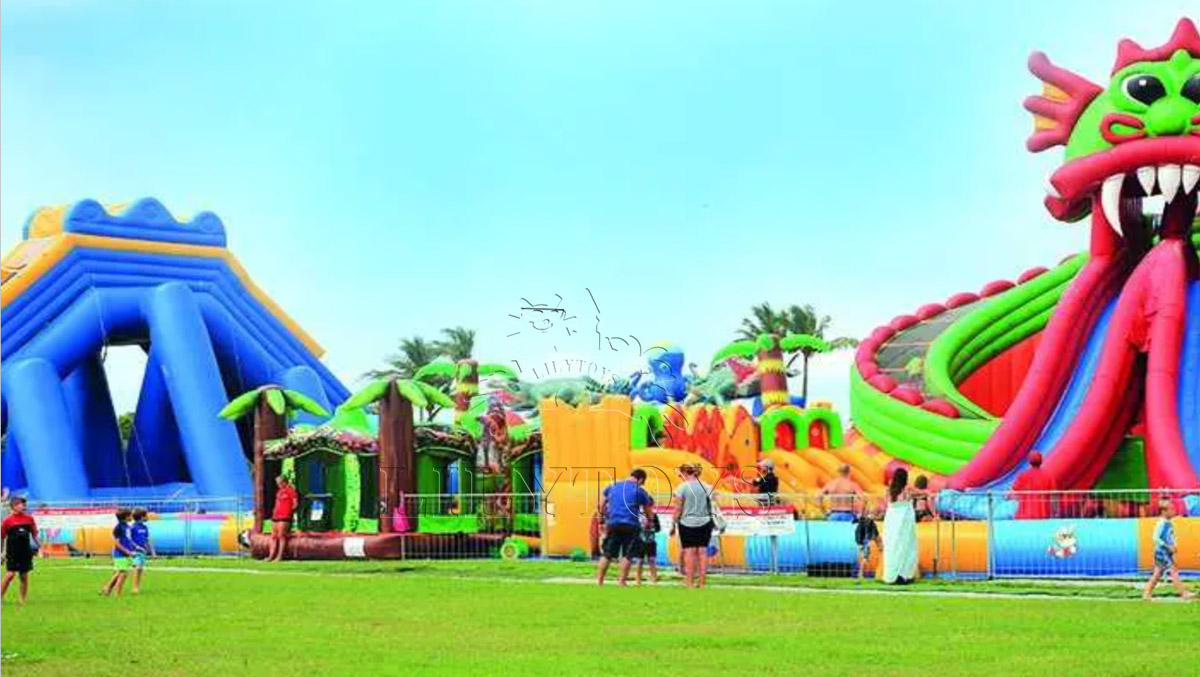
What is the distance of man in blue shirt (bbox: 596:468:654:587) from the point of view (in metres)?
21.7

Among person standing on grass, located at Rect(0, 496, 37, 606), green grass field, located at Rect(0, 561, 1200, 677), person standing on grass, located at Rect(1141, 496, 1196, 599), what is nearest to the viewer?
green grass field, located at Rect(0, 561, 1200, 677)

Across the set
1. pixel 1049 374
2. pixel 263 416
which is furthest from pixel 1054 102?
pixel 263 416

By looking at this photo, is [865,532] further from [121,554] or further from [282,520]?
[282,520]

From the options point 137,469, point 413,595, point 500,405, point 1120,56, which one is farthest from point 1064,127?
point 137,469

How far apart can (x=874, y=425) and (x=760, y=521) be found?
12.9m

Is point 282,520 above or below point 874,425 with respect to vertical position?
below

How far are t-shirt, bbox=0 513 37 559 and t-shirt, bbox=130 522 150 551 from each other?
1781 millimetres

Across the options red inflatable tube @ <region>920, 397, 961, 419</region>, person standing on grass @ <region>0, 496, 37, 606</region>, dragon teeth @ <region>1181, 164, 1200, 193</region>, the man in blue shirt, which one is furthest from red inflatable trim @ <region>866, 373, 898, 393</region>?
person standing on grass @ <region>0, 496, 37, 606</region>

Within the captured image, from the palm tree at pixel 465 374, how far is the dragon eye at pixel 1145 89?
14408 millimetres

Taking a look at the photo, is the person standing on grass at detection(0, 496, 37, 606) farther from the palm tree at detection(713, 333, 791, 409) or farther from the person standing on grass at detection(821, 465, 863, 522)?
the palm tree at detection(713, 333, 791, 409)

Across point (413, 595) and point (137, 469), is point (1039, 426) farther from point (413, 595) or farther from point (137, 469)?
point (137, 469)

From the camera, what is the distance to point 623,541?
2177 cm

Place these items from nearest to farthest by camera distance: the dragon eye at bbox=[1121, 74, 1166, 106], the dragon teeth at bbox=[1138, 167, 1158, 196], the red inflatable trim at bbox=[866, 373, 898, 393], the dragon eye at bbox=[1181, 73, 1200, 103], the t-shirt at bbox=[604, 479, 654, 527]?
the t-shirt at bbox=[604, 479, 654, 527]
the dragon teeth at bbox=[1138, 167, 1158, 196]
the dragon eye at bbox=[1181, 73, 1200, 103]
the dragon eye at bbox=[1121, 74, 1166, 106]
the red inflatable trim at bbox=[866, 373, 898, 393]

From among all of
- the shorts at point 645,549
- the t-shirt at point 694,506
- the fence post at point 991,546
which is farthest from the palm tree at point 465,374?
the t-shirt at point 694,506
